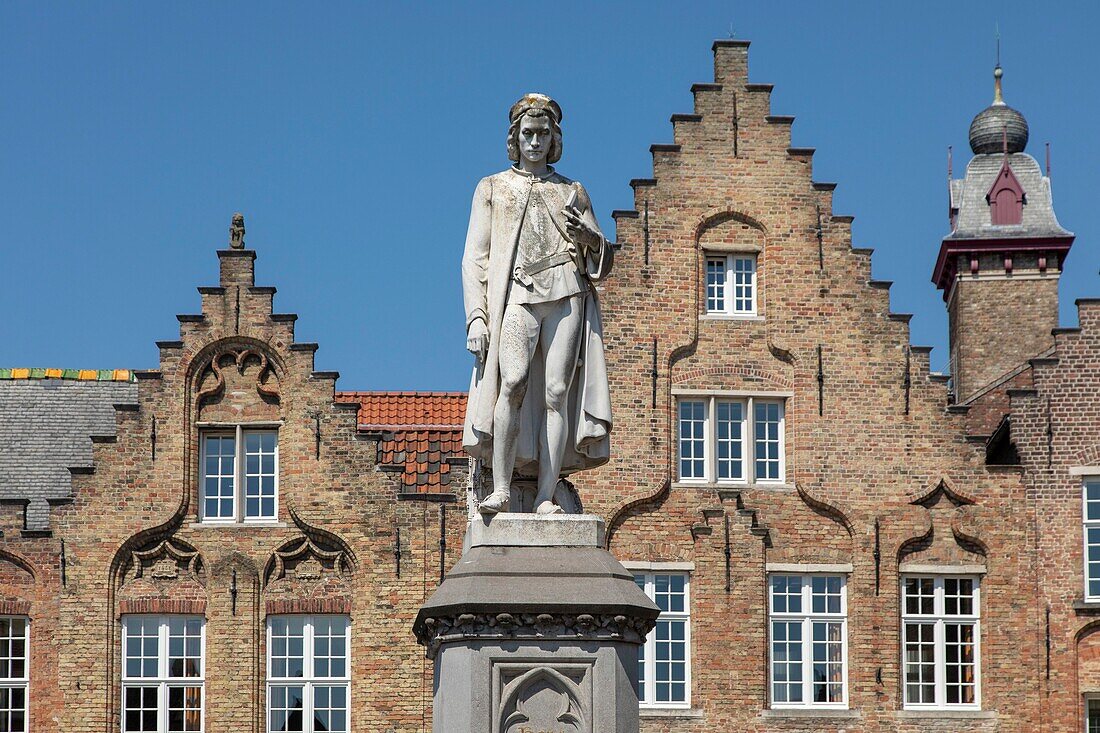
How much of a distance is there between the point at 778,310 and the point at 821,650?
5005mm

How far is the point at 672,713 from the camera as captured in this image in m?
32.5

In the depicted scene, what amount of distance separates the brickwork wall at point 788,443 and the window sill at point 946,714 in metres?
0.04

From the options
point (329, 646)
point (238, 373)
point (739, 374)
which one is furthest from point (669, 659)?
point (238, 373)

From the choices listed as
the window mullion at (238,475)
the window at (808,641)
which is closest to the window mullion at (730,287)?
the window at (808,641)

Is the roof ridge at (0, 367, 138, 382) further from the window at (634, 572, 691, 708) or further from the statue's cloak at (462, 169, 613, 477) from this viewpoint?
the statue's cloak at (462, 169, 613, 477)

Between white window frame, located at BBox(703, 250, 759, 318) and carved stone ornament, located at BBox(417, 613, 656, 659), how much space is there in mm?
21204

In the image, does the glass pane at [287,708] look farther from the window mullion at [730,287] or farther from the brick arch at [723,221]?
the brick arch at [723,221]

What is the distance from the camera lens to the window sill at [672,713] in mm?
32375

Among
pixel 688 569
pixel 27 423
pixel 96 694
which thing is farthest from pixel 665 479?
pixel 27 423

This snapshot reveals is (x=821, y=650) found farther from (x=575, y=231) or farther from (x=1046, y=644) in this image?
(x=575, y=231)

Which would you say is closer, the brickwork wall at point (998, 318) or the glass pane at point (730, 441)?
the glass pane at point (730, 441)

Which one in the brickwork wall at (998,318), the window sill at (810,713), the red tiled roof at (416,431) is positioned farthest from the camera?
the brickwork wall at (998,318)

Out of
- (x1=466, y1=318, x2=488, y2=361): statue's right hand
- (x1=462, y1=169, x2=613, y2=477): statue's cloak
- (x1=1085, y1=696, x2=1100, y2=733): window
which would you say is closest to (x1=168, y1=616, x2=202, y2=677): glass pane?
(x1=1085, y1=696, x2=1100, y2=733): window

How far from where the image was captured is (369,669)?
32875 mm
